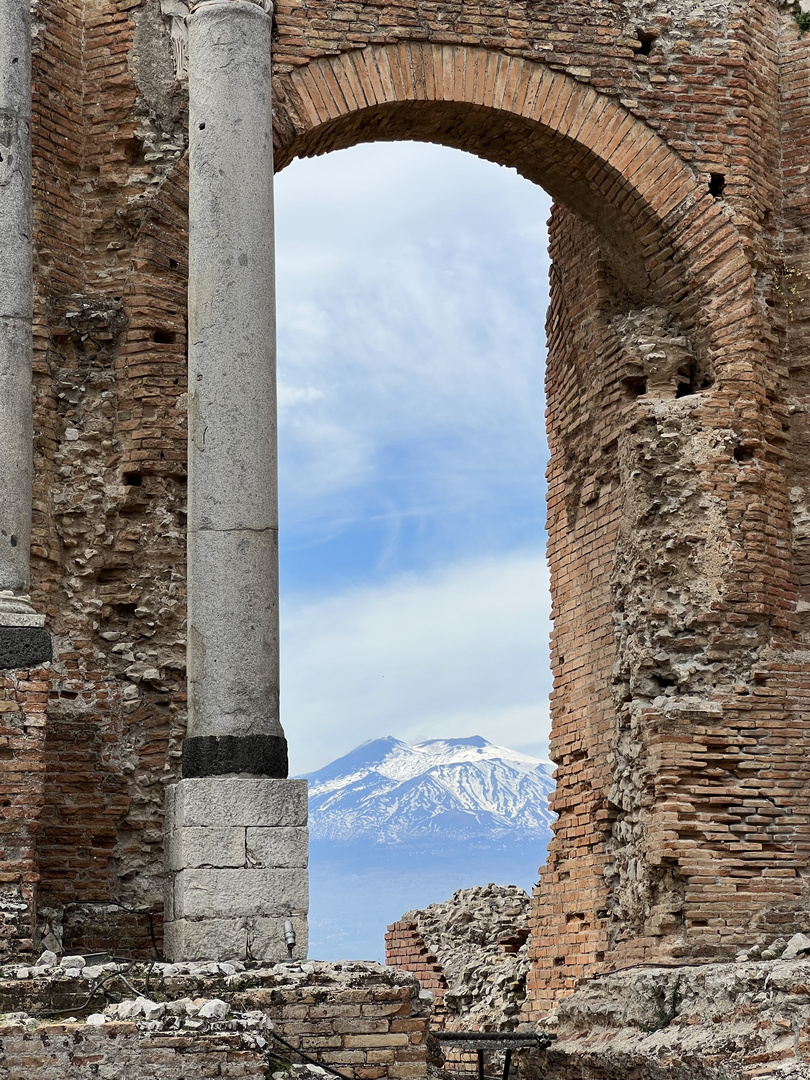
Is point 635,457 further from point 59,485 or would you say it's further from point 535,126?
point 59,485

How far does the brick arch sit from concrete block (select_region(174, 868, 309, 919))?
15.6 feet

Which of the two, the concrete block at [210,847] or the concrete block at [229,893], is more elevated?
the concrete block at [210,847]

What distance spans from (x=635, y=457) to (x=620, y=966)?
132 inches

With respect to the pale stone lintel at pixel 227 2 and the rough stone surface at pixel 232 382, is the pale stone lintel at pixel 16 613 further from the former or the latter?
the pale stone lintel at pixel 227 2

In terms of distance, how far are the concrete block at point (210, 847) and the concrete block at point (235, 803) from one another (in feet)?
0.12

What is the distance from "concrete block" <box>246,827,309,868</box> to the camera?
8.26 meters

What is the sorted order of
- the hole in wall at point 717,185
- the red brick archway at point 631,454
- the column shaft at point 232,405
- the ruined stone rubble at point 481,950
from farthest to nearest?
the ruined stone rubble at point 481,950 < the hole in wall at point 717,185 < the red brick archway at point 631,454 < the column shaft at point 232,405

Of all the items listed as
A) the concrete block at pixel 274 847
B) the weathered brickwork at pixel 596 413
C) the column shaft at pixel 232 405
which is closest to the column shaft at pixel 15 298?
the weathered brickwork at pixel 596 413

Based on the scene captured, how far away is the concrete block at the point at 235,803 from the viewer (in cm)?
827

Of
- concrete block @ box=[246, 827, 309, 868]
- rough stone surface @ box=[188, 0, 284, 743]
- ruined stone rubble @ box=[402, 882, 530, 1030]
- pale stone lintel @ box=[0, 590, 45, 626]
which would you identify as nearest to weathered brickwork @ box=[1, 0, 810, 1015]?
pale stone lintel @ box=[0, 590, 45, 626]

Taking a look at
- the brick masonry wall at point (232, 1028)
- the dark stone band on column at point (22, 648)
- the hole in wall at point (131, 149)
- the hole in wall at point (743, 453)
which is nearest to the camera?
the brick masonry wall at point (232, 1028)

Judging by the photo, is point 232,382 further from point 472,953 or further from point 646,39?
point 472,953

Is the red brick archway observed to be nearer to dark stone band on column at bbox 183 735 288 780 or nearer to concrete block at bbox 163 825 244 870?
dark stone band on column at bbox 183 735 288 780

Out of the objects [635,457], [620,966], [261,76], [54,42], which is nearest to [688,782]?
[620,966]
